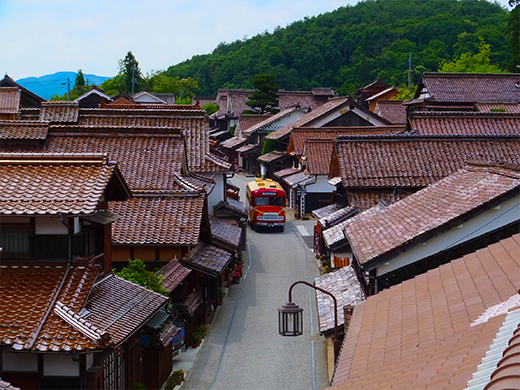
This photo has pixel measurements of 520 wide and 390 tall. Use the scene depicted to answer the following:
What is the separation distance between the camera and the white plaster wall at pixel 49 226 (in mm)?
10664

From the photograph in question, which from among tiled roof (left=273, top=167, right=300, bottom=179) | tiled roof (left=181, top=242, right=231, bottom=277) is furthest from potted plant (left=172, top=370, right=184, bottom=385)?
tiled roof (left=273, top=167, right=300, bottom=179)

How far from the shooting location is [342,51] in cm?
11819

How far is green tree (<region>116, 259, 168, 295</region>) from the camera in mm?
14328

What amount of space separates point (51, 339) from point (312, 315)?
1284 cm

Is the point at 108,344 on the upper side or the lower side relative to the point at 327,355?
upper

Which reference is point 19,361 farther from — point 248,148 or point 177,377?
point 248,148

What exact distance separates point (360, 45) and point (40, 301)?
110 metres

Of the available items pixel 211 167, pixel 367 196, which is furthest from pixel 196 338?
pixel 211 167

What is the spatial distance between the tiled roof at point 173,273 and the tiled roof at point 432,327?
633 cm

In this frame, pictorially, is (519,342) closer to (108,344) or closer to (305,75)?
(108,344)

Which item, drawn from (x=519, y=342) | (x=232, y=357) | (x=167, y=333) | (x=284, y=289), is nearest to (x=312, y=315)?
(x=284, y=289)

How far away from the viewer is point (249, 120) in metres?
67.7

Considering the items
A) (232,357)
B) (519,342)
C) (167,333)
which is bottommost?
(232,357)

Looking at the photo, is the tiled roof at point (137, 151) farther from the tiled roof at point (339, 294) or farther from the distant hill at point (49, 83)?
the distant hill at point (49, 83)
